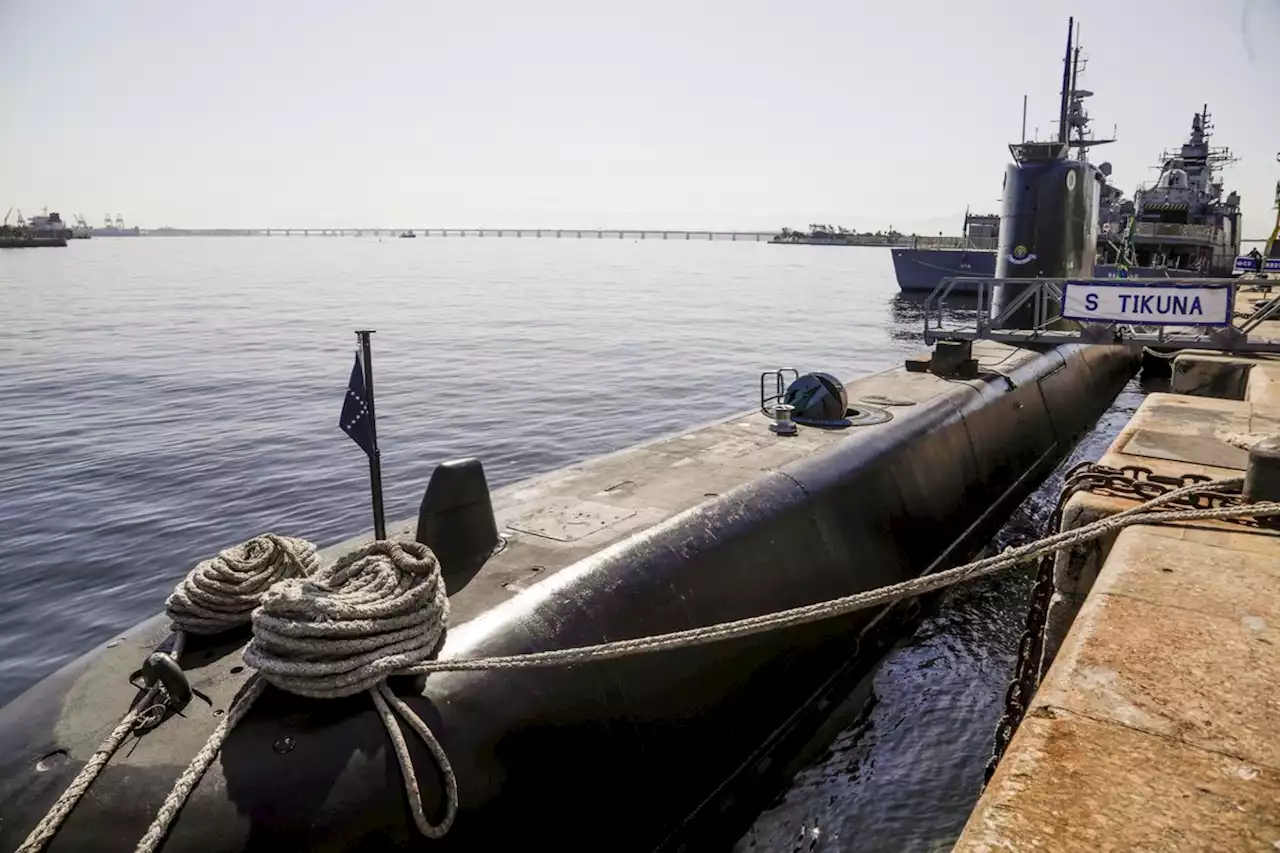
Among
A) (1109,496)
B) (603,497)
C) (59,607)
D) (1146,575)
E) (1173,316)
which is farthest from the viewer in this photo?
(1173,316)

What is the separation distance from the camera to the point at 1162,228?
51344 millimetres

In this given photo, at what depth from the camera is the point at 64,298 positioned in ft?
151

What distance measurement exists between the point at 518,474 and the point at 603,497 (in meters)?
8.21

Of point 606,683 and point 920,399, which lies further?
point 920,399

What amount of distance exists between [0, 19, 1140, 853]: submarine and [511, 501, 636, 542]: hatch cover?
0.03 metres

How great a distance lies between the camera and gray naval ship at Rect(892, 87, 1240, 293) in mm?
50688

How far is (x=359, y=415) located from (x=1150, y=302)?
43.2ft

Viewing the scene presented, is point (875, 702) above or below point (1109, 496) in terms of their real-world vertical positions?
below

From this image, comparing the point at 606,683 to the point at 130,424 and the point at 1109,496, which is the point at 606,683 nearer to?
the point at 1109,496

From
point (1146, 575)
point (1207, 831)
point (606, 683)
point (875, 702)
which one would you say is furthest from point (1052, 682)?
point (875, 702)

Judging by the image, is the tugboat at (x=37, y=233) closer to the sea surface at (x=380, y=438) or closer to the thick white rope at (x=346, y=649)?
the sea surface at (x=380, y=438)

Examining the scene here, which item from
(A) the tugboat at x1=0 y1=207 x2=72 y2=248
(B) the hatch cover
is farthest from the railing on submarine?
(A) the tugboat at x1=0 y1=207 x2=72 y2=248

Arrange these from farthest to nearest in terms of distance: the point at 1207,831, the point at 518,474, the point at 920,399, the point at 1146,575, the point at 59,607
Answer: the point at 518,474
the point at 920,399
the point at 59,607
the point at 1146,575
the point at 1207,831

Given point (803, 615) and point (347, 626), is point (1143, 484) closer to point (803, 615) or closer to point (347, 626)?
point (803, 615)
